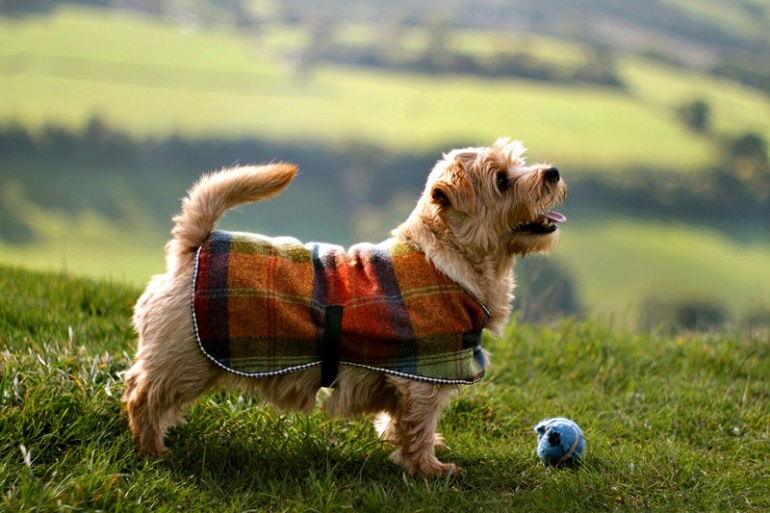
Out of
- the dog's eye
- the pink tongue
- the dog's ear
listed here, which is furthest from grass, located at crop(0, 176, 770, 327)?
the dog's ear

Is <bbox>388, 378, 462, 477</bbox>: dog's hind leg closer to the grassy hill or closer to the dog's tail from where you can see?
the dog's tail

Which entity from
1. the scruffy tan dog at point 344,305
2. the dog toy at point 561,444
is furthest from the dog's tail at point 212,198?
the dog toy at point 561,444

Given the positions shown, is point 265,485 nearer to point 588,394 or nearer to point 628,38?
point 588,394

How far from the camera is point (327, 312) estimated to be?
3.62 metres

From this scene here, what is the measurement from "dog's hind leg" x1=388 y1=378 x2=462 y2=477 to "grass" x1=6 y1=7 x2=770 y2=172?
13.3m

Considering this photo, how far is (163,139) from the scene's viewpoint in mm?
19359

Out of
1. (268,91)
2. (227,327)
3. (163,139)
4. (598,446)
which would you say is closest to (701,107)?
(268,91)

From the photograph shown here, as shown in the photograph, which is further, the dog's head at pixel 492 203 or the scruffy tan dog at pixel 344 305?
the dog's head at pixel 492 203

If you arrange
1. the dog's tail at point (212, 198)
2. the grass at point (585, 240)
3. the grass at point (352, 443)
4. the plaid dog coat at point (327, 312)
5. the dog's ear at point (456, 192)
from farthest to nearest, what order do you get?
the grass at point (585, 240)
the dog's ear at point (456, 192)
the dog's tail at point (212, 198)
the plaid dog coat at point (327, 312)
the grass at point (352, 443)

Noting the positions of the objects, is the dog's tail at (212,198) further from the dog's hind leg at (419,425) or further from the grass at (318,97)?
the grass at (318,97)

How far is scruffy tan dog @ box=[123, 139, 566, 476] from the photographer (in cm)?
355

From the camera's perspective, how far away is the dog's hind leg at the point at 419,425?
3691 millimetres

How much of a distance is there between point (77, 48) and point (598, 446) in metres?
20.8

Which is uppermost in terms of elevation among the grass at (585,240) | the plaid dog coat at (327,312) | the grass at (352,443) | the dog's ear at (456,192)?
the dog's ear at (456,192)
